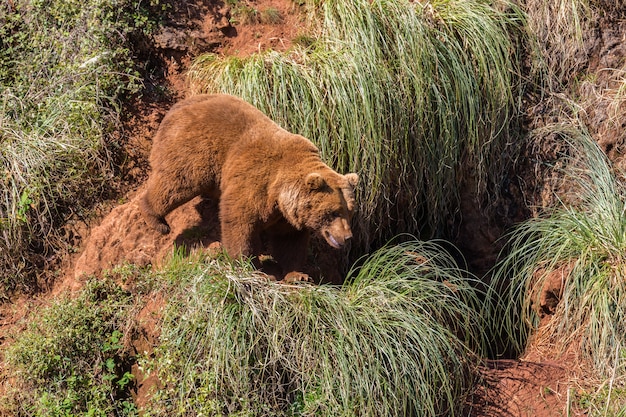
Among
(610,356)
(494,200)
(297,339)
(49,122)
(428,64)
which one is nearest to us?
(297,339)

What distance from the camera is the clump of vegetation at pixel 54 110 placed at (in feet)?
23.9

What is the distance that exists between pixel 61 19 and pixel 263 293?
145 inches

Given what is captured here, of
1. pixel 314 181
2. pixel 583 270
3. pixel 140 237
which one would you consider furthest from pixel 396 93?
pixel 140 237

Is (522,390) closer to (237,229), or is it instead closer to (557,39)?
(237,229)

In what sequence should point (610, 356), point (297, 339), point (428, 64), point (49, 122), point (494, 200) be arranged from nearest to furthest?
point (297, 339), point (610, 356), point (49, 122), point (428, 64), point (494, 200)

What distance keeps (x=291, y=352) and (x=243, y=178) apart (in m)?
1.34

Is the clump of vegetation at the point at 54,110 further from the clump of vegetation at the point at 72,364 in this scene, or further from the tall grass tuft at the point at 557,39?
the tall grass tuft at the point at 557,39

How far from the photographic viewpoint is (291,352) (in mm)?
6172

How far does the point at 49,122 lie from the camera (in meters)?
7.62

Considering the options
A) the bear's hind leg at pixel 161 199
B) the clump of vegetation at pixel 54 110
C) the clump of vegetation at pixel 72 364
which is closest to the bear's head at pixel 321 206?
the bear's hind leg at pixel 161 199

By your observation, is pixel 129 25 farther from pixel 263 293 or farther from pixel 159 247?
pixel 263 293

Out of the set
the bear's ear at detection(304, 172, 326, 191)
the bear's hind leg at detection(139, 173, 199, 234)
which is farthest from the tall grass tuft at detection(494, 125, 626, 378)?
the bear's hind leg at detection(139, 173, 199, 234)

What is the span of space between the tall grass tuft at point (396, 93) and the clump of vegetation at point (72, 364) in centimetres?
233

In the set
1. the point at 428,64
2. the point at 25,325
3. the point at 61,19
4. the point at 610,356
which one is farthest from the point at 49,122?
the point at 610,356
